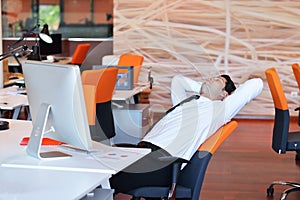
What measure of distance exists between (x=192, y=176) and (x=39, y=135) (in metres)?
0.89

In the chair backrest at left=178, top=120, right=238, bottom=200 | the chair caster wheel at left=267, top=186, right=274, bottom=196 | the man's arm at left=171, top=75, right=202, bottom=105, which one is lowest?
the chair caster wheel at left=267, top=186, right=274, bottom=196

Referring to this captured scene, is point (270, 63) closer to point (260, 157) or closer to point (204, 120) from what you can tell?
point (260, 157)

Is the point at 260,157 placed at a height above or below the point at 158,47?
below

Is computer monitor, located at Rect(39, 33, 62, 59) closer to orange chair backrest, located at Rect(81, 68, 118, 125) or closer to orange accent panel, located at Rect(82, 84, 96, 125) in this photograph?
orange chair backrest, located at Rect(81, 68, 118, 125)

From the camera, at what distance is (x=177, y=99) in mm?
4043

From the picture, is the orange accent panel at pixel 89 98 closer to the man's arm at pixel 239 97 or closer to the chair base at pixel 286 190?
the man's arm at pixel 239 97

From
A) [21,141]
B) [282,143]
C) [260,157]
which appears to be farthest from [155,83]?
[21,141]

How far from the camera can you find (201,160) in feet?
10.2

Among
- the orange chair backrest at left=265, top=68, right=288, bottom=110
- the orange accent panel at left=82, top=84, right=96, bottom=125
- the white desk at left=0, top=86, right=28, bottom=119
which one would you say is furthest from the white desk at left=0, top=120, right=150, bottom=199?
the orange chair backrest at left=265, top=68, right=288, bottom=110

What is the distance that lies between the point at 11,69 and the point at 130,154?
20.3 ft

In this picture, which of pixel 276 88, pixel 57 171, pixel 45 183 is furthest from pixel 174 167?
pixel 276 88

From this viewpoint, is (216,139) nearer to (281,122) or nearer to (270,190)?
(281,122)

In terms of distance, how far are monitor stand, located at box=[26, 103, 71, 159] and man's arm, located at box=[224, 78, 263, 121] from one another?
95 centimetres

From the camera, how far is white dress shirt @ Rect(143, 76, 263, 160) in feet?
10.2
